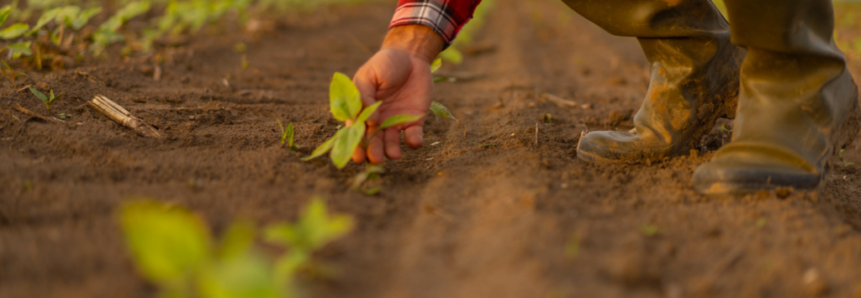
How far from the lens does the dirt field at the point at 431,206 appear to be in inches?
38.0

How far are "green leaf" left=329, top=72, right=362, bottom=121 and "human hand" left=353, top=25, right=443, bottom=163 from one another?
0.07 meters

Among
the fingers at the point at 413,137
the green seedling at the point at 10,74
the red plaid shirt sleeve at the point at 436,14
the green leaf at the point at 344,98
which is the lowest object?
the fingers at the point at 413,137

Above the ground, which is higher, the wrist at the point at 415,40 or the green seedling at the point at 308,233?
the wrist at the point at 415,40

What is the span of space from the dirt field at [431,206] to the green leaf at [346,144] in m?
0.09

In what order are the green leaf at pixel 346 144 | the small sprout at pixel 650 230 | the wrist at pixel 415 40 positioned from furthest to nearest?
the wrist at pixel 415 40 → the green leaf at pixel 346 144 → the small sprout at pixel 650 230

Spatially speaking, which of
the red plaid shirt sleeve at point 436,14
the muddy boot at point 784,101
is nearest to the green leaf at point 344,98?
the red plaid shirt sleeve at point 436,14

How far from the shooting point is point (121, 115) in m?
1.77

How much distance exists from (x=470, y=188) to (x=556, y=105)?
4.64 ft

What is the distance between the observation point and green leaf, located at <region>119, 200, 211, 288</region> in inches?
29.2

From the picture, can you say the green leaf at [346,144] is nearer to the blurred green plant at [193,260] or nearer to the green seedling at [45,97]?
the blurred green plant at [193,260]

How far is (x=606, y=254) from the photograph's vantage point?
41.7 inches

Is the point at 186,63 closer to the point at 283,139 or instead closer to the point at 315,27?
the point at 283,139

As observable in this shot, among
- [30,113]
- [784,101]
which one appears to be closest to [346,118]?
[30,113]

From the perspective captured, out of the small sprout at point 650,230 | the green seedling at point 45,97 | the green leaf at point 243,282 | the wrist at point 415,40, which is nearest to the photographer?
the green leaf at point 243,282
